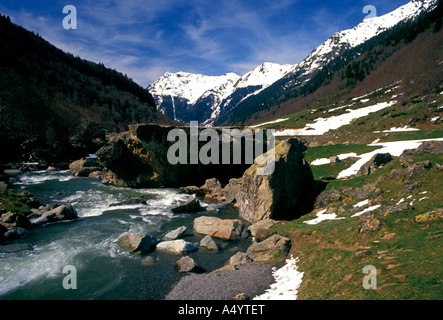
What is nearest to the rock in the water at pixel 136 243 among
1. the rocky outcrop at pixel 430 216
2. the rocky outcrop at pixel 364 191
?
the rocky outcrop at pixel 430 216

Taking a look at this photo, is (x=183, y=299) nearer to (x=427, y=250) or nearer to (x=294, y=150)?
(x=427, y=250)

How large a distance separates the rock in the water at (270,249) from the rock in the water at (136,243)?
25.1 feet

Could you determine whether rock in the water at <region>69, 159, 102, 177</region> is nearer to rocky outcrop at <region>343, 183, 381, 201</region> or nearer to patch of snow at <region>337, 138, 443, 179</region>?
patch of snow at <region>337, 138, 443, 179</region>

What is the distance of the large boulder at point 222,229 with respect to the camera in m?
20.4

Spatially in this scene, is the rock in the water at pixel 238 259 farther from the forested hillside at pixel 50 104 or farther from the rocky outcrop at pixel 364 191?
the forested hillside at pixel 50 104

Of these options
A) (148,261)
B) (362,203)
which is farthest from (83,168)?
(362,203)

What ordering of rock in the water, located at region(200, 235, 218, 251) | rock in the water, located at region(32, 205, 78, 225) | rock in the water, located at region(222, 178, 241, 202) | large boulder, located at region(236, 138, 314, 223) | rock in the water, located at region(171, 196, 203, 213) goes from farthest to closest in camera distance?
rock in the water, located at region(222, 178, 241, 202), rock in the water, located at region(171, 196, 203, 213), large boulder, located at region(236, 138, 314, 223), rock in the water, located at region(32, 205, 78, 225), rock in the water, located at region(200, 235, 218, 251)

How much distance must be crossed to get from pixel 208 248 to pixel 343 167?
27.6 metres

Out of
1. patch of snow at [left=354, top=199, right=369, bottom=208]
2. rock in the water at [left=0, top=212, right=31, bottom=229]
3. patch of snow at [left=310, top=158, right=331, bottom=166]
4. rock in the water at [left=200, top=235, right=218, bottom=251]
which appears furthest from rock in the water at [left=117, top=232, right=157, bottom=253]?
patch of snow at [left=310, top=158, right=331, bottom=166]

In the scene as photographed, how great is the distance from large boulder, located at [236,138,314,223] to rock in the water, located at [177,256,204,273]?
955cm

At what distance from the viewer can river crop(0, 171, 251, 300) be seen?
512 inches
